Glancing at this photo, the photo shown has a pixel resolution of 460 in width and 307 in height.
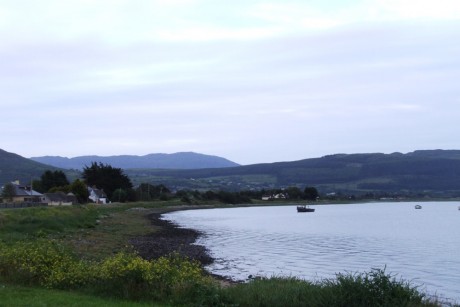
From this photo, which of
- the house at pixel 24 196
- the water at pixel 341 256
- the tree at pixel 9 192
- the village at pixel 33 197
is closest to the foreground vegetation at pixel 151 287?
the water at pixel 341 256

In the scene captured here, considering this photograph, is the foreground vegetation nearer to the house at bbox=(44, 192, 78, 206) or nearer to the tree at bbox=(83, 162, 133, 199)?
the house at bbox=(44, 192, 78, 206)

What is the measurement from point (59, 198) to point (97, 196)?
27989mm

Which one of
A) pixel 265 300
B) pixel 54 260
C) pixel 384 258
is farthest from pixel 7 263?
pixel 384 258

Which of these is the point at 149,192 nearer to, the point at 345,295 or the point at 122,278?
the point at 122,278

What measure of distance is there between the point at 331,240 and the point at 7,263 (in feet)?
136

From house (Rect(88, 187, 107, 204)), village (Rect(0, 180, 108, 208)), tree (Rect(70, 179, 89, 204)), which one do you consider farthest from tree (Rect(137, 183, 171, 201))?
village (Rect(0, 180, 108, 208))

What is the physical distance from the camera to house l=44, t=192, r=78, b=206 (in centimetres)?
9888

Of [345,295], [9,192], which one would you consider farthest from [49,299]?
[9,192]

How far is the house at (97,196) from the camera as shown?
125 metres

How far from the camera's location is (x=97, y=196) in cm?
12925

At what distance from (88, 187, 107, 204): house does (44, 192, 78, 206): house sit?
14525mm

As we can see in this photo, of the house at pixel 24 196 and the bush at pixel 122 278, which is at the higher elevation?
the house at pixel 24 196

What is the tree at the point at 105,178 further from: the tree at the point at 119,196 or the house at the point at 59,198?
the house at the point at 59,198

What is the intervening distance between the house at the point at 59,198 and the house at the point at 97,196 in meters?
14.5
